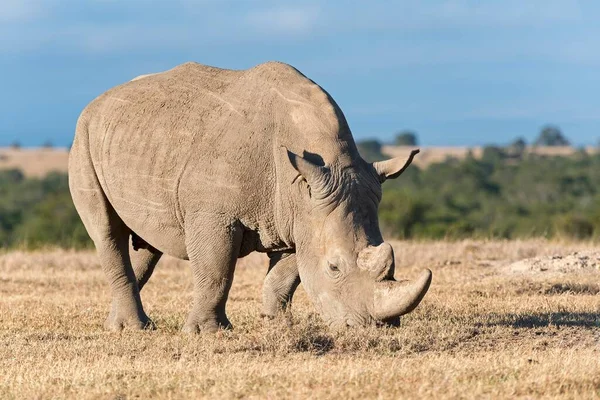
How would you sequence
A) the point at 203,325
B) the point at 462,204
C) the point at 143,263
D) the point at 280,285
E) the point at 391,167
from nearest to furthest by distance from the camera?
1. the point at 391,167
2. the point at 203,325
3. the point at 280,285
4. the point at 143,263
5. the point at 462,204

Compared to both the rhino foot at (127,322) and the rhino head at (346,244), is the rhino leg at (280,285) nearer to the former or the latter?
the rhino foot at (127,322)

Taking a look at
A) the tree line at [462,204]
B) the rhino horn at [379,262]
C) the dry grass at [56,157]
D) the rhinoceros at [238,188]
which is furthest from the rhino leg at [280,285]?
the dry grass at [56,157]

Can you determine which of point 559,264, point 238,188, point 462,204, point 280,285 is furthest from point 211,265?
point 462,204

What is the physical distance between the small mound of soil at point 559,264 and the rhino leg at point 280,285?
545cm

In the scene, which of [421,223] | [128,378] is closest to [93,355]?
[128,378]

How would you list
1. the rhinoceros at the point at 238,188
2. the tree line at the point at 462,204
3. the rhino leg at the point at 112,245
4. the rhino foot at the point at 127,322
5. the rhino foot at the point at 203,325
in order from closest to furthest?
the rhinoceros at the point at 238,188, the rhino foot at the point at 203,325, the rhino foot at the point at 127,322, the rhino leg at the point at 112,245, the tree line at the point at 462,204

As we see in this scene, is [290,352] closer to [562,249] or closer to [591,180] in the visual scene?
[562,249]

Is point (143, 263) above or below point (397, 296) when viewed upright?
below

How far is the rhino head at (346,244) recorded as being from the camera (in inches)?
356

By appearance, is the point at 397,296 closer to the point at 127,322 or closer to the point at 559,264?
the point at 127,322

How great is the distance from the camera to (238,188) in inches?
395

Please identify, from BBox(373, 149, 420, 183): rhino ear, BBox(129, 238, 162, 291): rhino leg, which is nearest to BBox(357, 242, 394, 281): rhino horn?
BBox(373, 149, 420, 183): rhino ear

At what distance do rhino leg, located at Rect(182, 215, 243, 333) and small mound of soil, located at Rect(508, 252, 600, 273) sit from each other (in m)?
6.36

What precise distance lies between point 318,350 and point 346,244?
842mm
